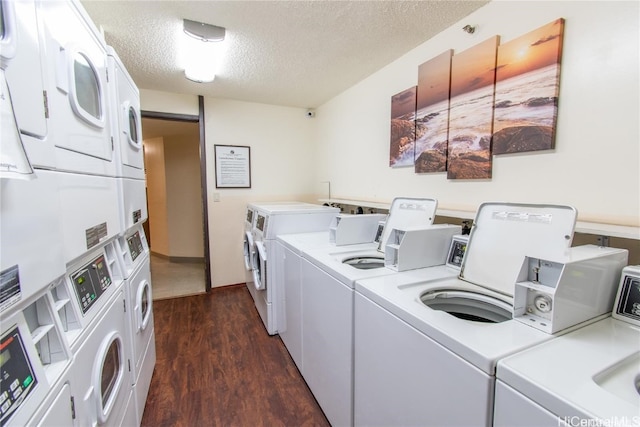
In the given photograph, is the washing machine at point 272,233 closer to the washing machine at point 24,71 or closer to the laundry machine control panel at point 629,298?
the washing machine at point 24,71

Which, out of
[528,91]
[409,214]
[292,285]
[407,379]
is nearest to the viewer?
[407,379]

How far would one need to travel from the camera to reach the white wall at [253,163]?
3381 millimetres

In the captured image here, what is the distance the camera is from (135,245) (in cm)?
174

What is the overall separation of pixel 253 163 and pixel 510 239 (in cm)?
299

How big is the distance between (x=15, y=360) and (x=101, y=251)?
0.73 m

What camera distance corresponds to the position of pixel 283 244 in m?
2.22

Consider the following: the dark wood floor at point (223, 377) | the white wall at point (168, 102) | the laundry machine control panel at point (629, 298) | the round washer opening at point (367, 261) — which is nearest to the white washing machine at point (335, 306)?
the round washer opening at point (367, 261)

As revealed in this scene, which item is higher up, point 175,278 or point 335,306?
point 335,306

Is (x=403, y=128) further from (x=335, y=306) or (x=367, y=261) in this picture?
(x=335, y=306)

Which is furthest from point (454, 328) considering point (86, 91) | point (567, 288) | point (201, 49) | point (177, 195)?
point (177, 195)

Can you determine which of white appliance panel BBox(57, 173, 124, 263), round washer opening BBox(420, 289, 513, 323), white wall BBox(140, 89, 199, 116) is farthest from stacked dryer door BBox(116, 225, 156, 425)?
white wall BBox(140, 89, 199, 116)

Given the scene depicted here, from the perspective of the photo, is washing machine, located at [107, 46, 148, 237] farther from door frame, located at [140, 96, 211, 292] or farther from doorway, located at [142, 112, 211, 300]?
doorway, located at [142, 112, 211, 300]

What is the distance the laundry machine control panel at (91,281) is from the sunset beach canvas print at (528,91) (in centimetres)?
200

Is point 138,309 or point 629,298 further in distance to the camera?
point 138,309
